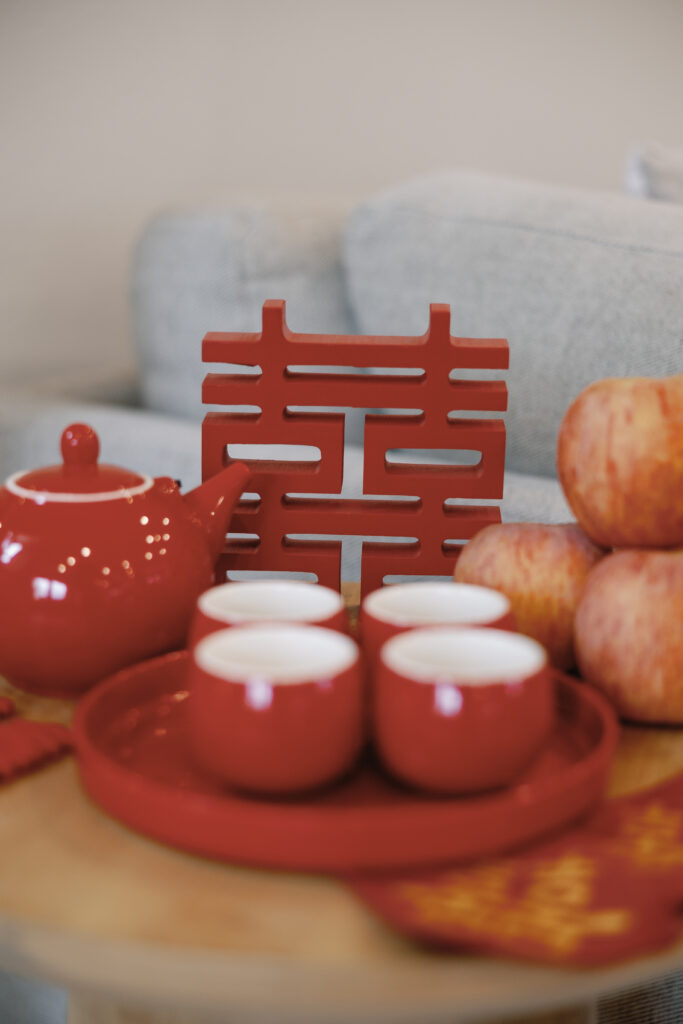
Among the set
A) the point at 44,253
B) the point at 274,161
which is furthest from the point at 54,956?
the point at 274,161

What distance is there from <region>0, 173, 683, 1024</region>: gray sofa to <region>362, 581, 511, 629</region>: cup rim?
547mm

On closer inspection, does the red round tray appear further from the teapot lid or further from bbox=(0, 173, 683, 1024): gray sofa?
bbox=(0, 173, 683, 1024): gray sofa

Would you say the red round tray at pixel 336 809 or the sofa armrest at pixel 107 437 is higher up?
the sofa armrest at pixel 107 437

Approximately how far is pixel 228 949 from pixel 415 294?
1.08 m

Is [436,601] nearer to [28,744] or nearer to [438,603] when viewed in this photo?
[438,603]

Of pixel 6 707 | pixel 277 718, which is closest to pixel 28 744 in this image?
pixel 6 707

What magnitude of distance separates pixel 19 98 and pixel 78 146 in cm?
15

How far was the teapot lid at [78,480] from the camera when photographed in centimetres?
67

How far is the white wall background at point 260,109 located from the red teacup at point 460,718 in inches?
67.2

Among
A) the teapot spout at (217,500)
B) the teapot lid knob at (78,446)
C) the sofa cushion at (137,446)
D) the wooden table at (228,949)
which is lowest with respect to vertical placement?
the wooden table at (228,949)

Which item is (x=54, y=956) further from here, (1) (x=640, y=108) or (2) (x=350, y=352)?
(1) (x=640, y=108)

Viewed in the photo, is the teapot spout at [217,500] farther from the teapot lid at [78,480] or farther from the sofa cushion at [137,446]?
the sofa cushion at [137,446]

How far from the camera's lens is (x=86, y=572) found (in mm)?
635

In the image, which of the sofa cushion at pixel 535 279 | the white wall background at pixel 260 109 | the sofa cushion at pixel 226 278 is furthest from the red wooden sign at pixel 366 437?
the white wall background at pixel 260 109
